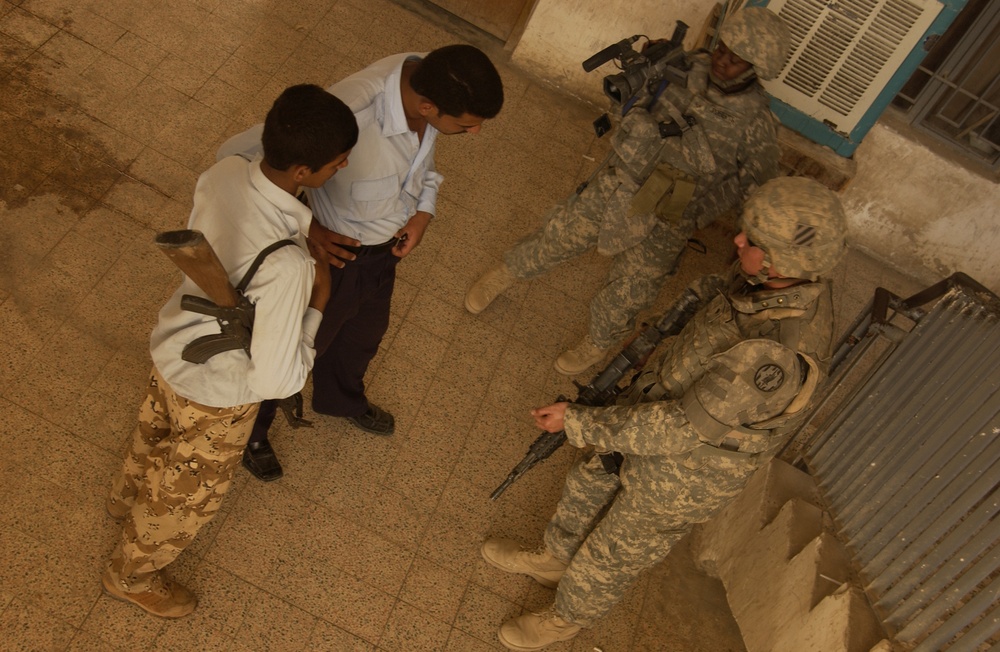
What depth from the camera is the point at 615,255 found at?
11.4 ft

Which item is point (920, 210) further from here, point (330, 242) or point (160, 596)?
point (160, 596)

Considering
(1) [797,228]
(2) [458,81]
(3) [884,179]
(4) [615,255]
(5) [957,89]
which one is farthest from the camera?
(3) [884,179]

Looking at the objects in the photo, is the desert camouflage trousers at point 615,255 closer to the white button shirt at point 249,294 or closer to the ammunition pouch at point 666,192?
the ammunition pouch at point 666,192

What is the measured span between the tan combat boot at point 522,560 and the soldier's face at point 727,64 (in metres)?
2.02

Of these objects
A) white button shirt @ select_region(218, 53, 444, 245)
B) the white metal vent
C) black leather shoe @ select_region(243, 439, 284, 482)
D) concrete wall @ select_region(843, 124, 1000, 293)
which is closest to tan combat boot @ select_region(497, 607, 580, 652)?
black leather shoe @ select_region(243, 439, 284, 482)

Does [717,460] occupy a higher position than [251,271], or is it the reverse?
[251,271]

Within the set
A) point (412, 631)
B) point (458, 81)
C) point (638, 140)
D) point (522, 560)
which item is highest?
point (458, 81)

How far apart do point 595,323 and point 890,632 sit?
171 centimetres

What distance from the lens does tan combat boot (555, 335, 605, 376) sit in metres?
3.75

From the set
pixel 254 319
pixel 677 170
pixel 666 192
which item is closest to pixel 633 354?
pixel 666 192

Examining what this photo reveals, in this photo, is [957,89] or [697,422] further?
[957,89]

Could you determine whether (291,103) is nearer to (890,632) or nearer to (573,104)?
(890,632)

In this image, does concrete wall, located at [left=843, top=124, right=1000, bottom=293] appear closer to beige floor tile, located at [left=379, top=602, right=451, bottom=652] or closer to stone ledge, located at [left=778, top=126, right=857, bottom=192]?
stone ledge, located at [left=778, top=126, right=857, bottom=192]

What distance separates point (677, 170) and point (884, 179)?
6.87 ft
